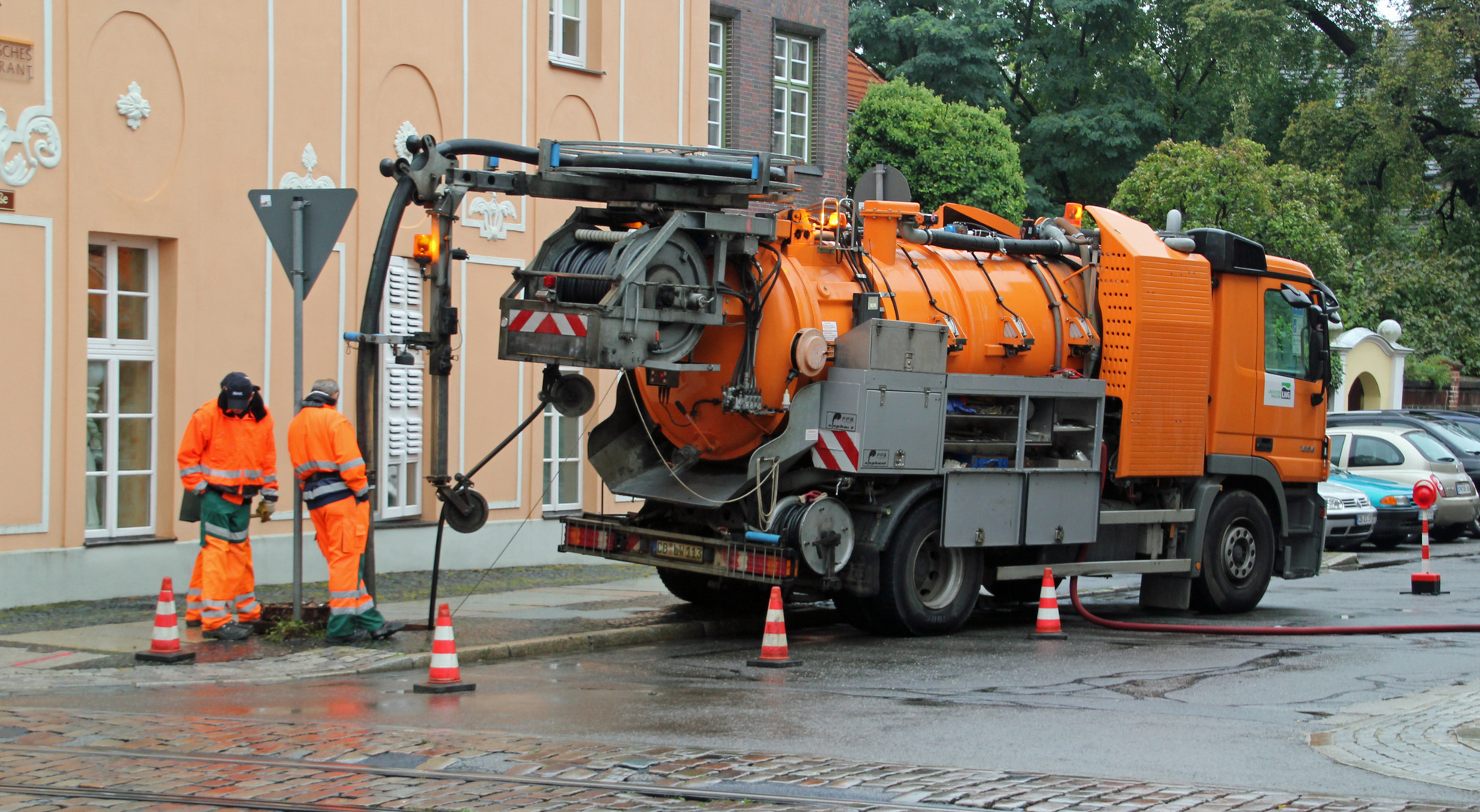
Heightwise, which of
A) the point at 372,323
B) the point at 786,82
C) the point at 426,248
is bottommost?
the point at 372,323

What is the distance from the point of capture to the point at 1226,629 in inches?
468

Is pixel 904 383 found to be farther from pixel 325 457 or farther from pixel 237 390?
pixel 237 390

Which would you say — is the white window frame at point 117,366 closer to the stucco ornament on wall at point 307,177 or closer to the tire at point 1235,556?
the stucco ornament on wall at point 307,177

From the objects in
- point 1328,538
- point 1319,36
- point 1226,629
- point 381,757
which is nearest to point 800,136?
point 1328,538

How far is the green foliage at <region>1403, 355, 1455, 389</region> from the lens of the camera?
33656 millimetres

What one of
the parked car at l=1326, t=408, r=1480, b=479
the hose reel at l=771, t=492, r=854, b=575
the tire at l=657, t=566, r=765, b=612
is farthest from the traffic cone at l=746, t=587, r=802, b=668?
the parked car at l=1326, t=408, r=1480, b=479

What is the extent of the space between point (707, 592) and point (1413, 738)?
5.95 meters

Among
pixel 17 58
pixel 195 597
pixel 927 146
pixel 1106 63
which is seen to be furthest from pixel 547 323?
pixel 1106 63

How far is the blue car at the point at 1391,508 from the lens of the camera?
813 inches

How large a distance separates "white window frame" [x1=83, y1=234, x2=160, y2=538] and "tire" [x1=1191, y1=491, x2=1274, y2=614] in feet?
27.7

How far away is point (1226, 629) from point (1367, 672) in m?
1.84

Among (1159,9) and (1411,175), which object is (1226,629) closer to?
(1411,175)

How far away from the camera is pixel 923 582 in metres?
11.7

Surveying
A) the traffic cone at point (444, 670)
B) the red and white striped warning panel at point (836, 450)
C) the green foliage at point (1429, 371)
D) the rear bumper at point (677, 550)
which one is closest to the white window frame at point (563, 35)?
the rear bumper at point (677, 550)
